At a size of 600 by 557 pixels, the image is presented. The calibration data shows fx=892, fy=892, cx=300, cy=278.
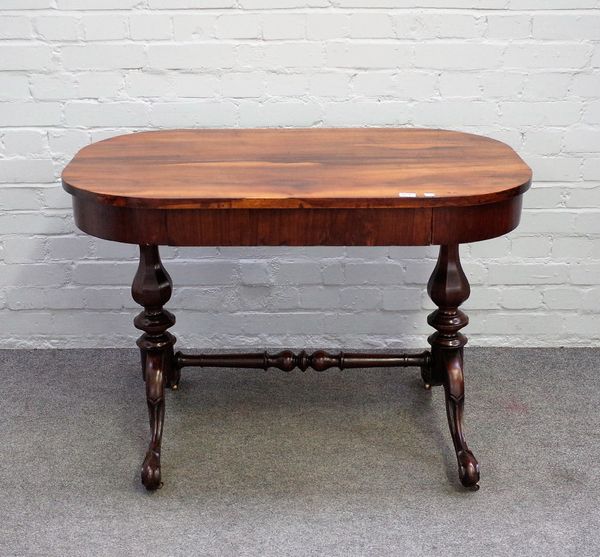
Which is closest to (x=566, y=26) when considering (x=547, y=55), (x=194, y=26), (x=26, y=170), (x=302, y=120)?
(x=547, y=55)

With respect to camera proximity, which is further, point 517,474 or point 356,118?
point 356,118

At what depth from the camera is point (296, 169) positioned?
2.03 m

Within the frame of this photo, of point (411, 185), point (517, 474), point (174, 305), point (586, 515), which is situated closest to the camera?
point (411, 185)

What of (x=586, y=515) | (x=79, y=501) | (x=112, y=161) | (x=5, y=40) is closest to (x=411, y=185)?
(x=112, y=161)

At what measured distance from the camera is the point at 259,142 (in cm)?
229

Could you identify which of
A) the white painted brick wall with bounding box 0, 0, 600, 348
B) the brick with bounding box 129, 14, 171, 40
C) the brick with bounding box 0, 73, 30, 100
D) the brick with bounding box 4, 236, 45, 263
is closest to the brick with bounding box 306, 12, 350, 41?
the white painted brick wall with bounding box 0, 0, 600, 348

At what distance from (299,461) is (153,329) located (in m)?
0.51

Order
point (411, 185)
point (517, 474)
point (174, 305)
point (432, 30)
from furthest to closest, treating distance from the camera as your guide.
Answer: point (174, 305) → point (432, 30) → point (517, 474) → point (411, 185)

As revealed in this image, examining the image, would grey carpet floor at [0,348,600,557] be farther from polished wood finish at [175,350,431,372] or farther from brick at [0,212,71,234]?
brick at [0,212,71,234]

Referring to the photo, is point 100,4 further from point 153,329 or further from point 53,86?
point 153,329

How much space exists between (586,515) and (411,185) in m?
0.88

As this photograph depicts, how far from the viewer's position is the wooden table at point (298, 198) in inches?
73.4

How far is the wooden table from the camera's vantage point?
6.12ft

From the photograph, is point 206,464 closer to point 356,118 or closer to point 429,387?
point 429,387
